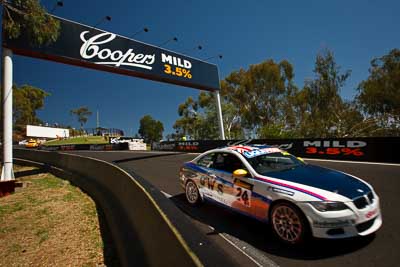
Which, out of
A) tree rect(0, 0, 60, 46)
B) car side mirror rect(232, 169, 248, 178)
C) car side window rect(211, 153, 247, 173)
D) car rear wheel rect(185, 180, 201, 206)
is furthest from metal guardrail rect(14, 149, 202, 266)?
tree rect(0, 0, 60, 46)

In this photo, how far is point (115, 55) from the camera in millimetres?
17469

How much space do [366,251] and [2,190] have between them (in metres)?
13.1

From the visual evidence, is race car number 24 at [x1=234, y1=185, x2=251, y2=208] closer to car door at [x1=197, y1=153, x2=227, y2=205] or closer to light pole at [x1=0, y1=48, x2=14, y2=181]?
car door at [x1=197, y1=153, x2=227, y2=205]

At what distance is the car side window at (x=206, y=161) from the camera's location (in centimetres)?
604

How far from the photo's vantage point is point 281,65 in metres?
43.1

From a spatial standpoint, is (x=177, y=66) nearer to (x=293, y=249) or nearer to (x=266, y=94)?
(x=293, y=249)

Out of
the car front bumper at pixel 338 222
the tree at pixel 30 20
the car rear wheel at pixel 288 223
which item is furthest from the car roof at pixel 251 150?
the tree at pixel 30 20

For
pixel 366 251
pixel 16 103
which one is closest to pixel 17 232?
pixel 366 251

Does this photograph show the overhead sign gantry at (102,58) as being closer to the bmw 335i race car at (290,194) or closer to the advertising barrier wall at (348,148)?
the advertising barrier wall at (348,148)

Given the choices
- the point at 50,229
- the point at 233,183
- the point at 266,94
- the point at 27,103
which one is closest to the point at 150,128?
the point at 27,103

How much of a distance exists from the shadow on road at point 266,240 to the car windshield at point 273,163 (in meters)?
0.99

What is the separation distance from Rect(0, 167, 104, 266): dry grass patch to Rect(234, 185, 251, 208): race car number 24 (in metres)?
2.73

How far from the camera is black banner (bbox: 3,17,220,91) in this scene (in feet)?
47.7

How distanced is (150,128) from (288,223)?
120041 millimetres
